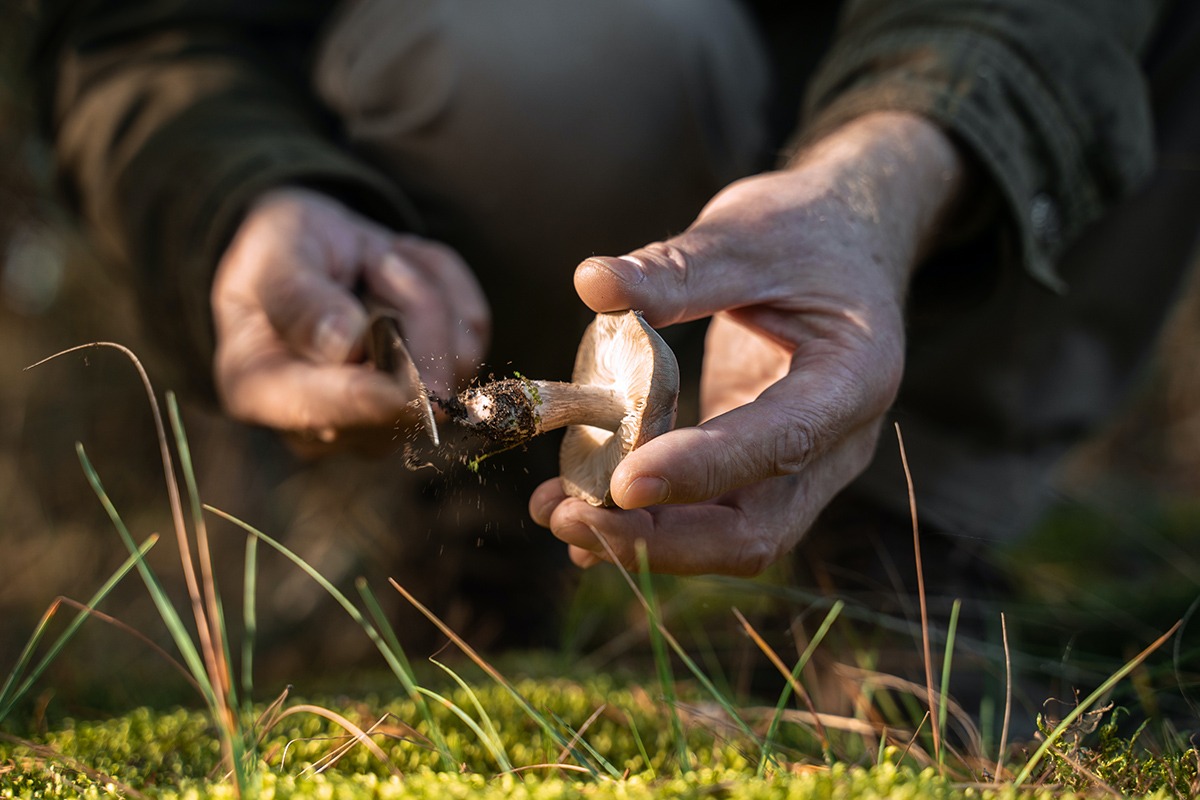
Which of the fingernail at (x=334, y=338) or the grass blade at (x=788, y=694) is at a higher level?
the fingernail at (x=334, y=338)

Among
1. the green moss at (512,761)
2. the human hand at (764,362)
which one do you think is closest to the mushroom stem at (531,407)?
the human hand at (764,362)

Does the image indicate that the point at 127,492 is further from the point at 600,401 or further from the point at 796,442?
the point at 796,442

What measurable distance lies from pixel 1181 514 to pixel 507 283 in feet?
8.05

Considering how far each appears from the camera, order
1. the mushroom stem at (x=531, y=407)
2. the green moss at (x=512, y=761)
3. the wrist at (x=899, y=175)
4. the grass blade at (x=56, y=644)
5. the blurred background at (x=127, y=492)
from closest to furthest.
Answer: the green moss at (x=512, y=761) → the grass blade at (x=56, y=644) → the mushroom stem at (x=531, y=407) → the wrist at (x=899, y=175) → the blurred background at (x=127, y=492)

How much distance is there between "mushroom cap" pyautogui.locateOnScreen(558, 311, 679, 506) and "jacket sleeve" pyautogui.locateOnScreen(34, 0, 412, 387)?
106 centimetres

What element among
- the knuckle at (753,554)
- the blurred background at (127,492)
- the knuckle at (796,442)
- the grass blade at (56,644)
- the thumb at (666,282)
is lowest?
the blurred background at (127,492)

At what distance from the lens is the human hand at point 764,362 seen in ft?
3.26

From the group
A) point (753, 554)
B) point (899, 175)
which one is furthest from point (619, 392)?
point (899, 175)

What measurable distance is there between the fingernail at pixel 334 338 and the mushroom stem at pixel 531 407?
0.47 m

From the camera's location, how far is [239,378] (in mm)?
1736

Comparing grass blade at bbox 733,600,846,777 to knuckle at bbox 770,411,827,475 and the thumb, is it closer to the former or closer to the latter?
knuckle at bbox 770,411,827,475

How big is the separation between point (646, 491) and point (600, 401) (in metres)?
0.23

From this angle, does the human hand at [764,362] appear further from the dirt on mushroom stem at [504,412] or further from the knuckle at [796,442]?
the dirt on mushroom stem at [504,412]

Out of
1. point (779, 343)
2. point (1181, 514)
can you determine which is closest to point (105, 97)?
point (779, 343)
